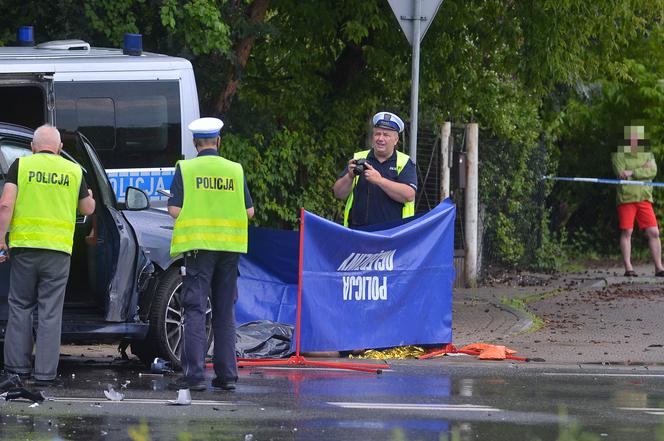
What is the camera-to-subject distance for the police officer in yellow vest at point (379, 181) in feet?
40.2

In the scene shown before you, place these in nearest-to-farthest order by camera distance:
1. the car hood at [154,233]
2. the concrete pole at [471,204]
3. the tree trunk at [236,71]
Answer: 1. the car hood at [154,233]
2. the tree trunk at [236,71]
3. the concrete pole at [471,204]

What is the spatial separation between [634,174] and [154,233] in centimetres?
1060

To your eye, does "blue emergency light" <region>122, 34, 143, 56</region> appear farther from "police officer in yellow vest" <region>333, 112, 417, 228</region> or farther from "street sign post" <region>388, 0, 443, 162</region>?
"police officer in yellow vest" <region>333, 112, 417, 228</region>

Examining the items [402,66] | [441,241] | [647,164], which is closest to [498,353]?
[441,241]

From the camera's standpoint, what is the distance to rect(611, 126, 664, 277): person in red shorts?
66.7 ft

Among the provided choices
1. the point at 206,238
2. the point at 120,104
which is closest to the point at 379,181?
the point at 206,238

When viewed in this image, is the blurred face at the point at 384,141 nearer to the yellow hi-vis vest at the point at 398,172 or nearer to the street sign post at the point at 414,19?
the yellow hi-vis vest at the point at 398,172

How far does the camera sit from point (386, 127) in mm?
12336

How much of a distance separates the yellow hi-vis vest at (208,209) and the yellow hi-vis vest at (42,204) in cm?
73

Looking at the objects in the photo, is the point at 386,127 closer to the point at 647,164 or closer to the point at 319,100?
the point at 319,100

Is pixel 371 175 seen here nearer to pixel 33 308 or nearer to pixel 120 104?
pixel 33 308

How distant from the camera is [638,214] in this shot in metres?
20.8

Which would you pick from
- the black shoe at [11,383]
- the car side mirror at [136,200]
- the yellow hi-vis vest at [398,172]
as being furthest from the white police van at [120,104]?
the black shoe at [11,383]

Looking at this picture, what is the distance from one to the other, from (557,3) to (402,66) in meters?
1.88
